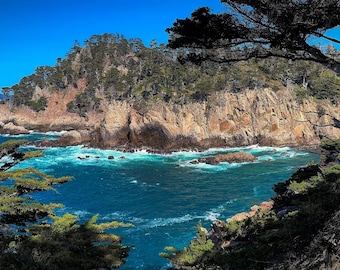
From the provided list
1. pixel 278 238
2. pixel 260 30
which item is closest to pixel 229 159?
pixel 278 238

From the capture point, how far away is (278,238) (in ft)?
40.0

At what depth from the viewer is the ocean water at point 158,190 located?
2347 cm

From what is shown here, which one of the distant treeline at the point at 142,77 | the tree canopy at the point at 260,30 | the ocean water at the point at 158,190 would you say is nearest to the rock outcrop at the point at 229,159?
the ocean water at the point at 158,190

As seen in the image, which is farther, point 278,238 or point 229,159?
point 229,159

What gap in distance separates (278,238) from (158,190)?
23191mm

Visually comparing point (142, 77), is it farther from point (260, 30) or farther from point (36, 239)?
point (260, 30)

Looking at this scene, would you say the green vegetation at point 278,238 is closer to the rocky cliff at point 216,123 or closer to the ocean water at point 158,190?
the ocean water at point 158,190

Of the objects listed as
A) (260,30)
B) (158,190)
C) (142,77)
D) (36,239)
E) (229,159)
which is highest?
(142,77)

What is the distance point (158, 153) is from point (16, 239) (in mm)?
44620

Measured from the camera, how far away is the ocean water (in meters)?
23.5

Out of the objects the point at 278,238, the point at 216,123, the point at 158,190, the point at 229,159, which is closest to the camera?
the point at 278,238

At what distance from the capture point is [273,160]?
46344 mm

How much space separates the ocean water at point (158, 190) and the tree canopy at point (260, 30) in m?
14.6

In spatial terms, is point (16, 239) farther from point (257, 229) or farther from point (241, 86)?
point (241, 86)
